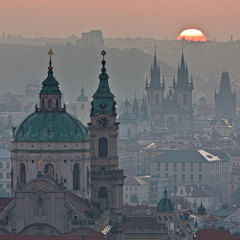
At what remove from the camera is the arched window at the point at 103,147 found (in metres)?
107

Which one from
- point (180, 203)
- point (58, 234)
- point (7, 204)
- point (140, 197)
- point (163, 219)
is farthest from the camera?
point (140, 197)

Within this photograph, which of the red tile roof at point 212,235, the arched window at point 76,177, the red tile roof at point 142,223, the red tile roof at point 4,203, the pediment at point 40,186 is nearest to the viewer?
the pediment at point 40,186

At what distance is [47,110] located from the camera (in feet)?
330

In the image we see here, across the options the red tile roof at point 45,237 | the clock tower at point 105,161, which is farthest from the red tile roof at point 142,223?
the red tile roof at point 45,237

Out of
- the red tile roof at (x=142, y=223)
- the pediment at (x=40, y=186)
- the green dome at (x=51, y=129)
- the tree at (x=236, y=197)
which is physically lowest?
the tree at (x=236, y=197)

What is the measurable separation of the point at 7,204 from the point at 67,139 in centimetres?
527

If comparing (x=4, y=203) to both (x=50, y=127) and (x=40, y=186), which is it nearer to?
(x=50, y=127)

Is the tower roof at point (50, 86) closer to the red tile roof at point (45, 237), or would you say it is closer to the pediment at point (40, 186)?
the pediment at point (40, 186)

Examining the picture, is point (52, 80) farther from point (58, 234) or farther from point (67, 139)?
point (58, 234)

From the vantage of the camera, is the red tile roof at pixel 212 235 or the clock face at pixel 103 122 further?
the clock face at pixel 103 122

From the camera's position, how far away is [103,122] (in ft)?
351

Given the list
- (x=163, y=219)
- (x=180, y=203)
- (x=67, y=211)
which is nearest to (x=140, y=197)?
(x=180, y=203)

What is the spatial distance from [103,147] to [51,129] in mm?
8460

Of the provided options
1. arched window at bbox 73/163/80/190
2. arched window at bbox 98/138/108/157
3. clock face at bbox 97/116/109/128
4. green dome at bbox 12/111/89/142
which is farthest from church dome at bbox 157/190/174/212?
green dome at bbox 12/111/89/142
